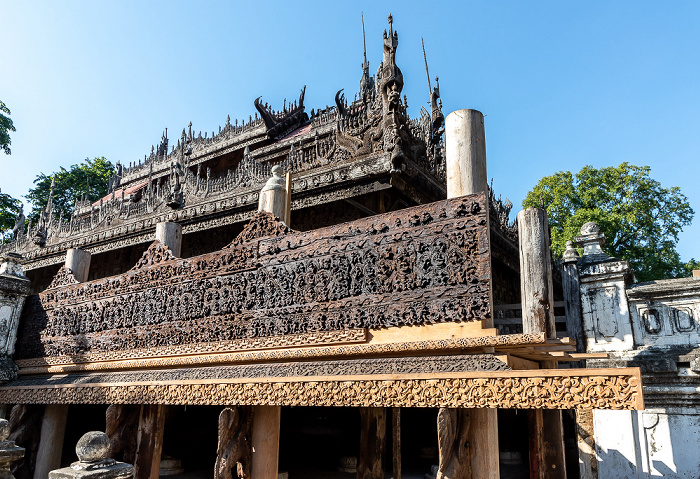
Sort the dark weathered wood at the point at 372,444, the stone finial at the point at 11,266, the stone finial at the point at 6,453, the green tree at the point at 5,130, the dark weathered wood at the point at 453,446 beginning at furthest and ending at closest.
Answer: the green tree at the point at 5,130 → the stone finial at the point at 11,266 → the dark weathered wood at the point at 372,444 → the stone finial at the point at 6,453 → the dark weathered wood at the point at 453,446

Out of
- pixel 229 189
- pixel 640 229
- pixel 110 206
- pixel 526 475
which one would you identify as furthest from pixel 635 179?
pixel 110 206

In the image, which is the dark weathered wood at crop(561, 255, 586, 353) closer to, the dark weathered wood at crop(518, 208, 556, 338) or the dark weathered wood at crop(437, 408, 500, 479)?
the dark weathered wood at crop(518, 208, 556, 338)

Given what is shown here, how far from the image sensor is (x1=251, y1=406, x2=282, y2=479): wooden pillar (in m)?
4.68

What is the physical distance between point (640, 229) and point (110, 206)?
1939 centimetres

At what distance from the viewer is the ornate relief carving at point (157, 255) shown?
19.9 ft

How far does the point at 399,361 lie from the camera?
3.89 meters

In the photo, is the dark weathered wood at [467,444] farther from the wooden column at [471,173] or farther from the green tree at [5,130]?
the green tree at [5,130]

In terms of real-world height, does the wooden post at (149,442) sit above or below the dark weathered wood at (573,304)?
below

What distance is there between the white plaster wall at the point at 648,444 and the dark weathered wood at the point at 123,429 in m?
5.39

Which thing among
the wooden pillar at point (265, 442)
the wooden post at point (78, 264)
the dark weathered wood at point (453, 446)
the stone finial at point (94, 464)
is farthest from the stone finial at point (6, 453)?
the wooden post at point (78, 264)

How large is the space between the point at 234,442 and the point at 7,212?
64.0ft

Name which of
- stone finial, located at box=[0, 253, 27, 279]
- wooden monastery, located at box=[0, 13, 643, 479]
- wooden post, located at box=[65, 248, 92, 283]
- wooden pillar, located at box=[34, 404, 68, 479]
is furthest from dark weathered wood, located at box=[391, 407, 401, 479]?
stone finial, located at box=[0, 253, 27, 279]

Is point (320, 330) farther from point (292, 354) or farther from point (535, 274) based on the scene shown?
point (535, 274)

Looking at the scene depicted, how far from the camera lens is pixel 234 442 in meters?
4.68
